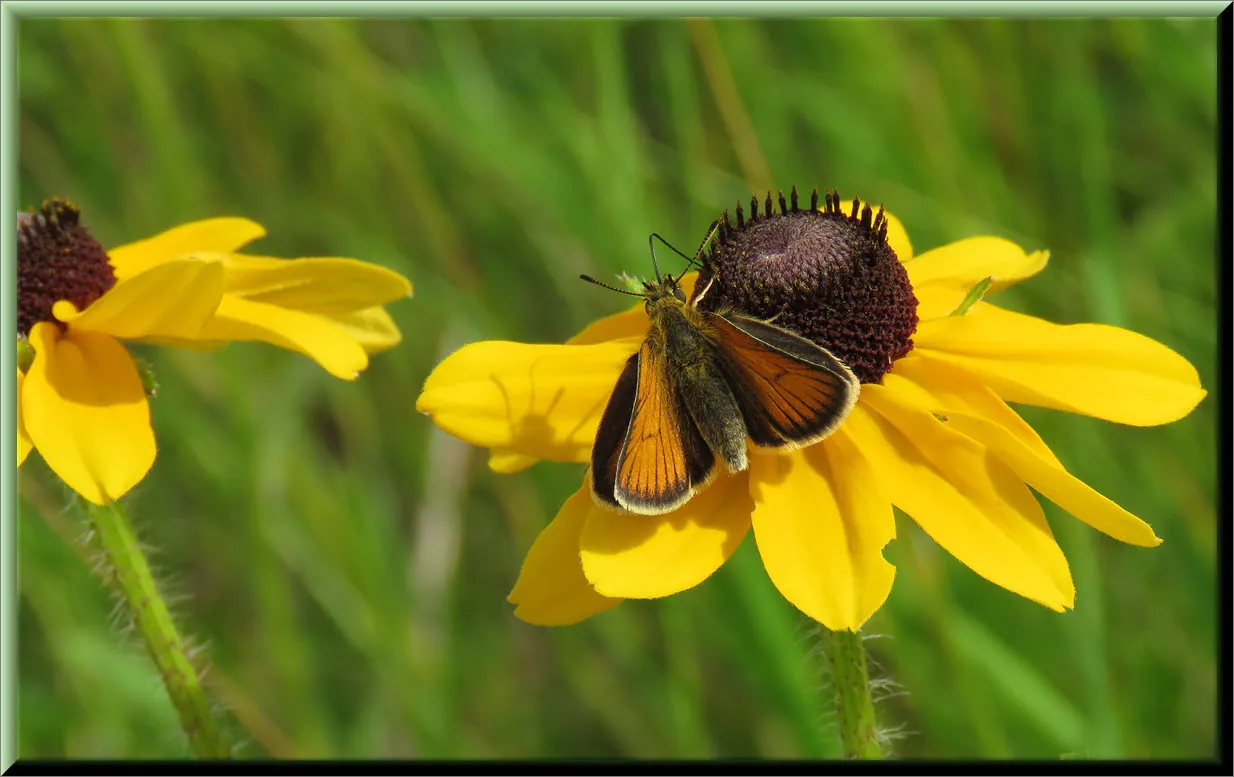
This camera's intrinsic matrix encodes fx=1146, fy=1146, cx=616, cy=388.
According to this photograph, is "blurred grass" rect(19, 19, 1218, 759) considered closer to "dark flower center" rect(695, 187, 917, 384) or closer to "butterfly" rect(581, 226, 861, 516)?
"dark flower center" rect(695, 187, 917, 384)

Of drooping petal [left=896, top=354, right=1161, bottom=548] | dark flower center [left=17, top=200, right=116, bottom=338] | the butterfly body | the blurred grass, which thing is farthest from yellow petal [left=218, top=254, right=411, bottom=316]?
the blurred grass

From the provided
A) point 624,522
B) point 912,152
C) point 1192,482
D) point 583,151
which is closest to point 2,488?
point 624,522

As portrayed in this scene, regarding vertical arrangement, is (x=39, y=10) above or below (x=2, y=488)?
above

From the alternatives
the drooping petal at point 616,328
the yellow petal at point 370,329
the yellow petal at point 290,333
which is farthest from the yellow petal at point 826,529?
the yellow petal at point 370,329

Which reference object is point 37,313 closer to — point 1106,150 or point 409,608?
point 409,608

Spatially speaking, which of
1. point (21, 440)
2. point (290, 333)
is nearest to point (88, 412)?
point (21, 440)

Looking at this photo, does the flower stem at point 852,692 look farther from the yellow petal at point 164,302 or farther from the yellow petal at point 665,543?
the yellow petal at point 164,302
